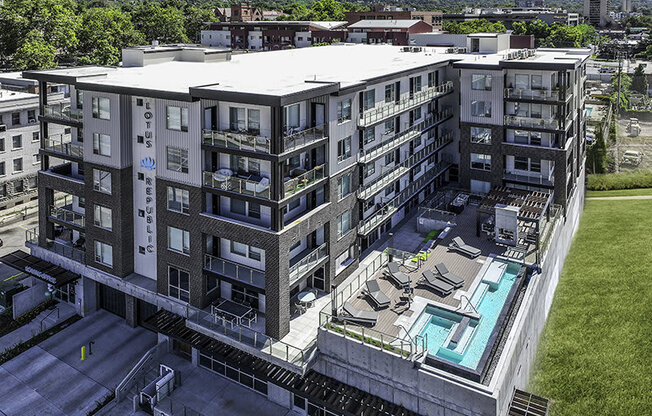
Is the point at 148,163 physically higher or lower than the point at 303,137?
lower

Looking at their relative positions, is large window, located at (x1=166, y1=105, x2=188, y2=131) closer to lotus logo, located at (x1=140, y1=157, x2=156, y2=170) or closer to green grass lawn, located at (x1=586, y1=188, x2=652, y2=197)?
lotus logo, located at (x1=140, y1=157, x2=156, y2=170)

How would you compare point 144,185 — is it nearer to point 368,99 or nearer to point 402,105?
point 368,99

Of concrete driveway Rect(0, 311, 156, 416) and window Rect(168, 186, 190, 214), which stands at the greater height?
window Rect(168, 186, 190, 214)

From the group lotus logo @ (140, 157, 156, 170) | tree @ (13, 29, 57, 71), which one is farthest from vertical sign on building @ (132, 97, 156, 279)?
tree @ (13, 29, 57, 71)

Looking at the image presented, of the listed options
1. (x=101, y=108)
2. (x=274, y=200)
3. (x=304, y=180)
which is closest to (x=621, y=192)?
(x=304, y=180)

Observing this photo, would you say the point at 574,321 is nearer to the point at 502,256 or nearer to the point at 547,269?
the point at 547,269

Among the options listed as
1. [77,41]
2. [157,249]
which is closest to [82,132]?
[157,249]

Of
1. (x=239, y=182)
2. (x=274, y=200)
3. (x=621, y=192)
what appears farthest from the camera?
(x=621, y=192)
